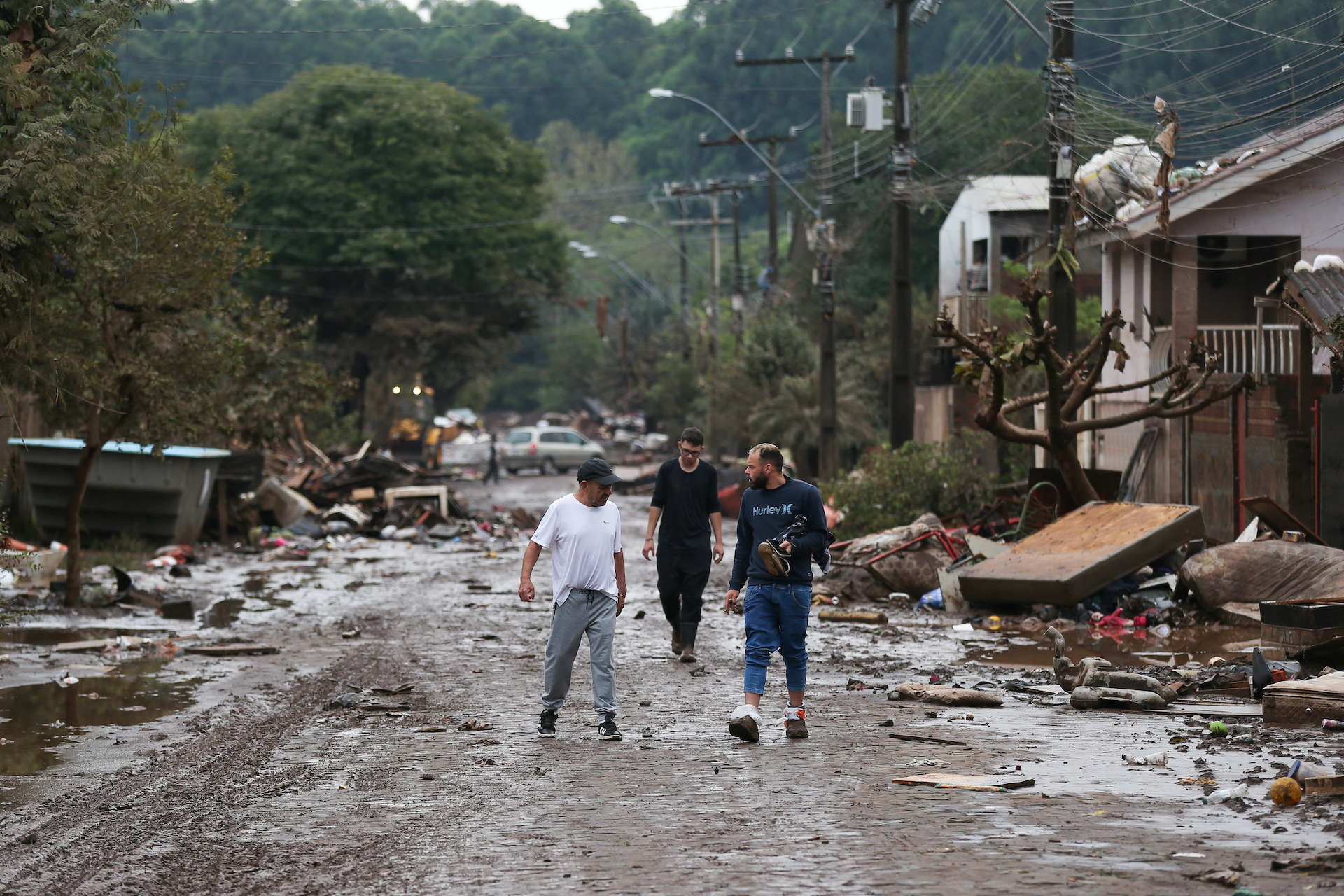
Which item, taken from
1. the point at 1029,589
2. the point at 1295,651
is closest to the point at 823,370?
the point at 1029,589

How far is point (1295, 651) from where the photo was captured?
1045cm

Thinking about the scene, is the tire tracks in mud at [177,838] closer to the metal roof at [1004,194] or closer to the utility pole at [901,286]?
the utility pole at [901,286]

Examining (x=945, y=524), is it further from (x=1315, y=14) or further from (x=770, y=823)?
(x=770, y=823)

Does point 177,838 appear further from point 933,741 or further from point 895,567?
point 895,567

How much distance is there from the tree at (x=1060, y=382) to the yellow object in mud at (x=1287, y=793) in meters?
9.46

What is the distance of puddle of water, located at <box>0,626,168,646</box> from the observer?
1381cm

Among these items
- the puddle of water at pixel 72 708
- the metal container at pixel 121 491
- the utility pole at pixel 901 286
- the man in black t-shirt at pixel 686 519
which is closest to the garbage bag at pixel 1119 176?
the utility pole at pixel 901 286

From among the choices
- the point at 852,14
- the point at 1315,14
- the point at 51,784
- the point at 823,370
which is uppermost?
the point at 852,14

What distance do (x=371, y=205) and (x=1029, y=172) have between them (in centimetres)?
2307

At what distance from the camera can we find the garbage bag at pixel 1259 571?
13.1 metres

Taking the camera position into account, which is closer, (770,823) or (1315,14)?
(770,823)

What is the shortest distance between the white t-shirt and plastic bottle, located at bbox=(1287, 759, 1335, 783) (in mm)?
4091

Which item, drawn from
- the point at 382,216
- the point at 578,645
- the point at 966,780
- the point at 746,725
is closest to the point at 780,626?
the point at 746,725

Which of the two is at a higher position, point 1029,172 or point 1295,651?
point 1029,172
